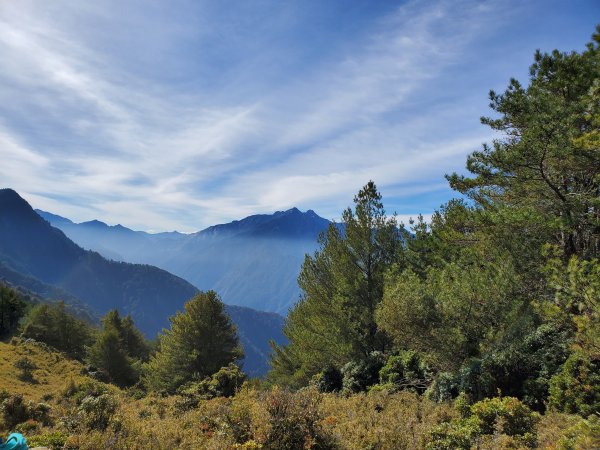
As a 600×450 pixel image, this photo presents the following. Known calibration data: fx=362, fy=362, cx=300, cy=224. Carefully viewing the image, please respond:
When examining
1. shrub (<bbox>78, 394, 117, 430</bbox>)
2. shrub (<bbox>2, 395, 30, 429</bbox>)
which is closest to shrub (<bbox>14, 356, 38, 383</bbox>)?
shrub (<bbox>2, 395, 30, 429</bbox>)

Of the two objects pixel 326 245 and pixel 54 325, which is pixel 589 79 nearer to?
pixel 326 245

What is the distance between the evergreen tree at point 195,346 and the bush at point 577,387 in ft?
87.7

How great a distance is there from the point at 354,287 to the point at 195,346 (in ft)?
56.8

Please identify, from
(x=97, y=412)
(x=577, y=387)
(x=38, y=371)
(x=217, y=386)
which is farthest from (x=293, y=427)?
(x=38, y=371)

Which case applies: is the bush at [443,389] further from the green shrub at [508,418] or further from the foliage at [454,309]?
the green shrub at [508,418]

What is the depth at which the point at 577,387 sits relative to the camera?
9445mm

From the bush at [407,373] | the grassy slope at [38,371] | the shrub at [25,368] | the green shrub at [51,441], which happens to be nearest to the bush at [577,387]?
the bush at [407,373]

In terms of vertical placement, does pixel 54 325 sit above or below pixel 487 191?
below

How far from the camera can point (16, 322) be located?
233 feet

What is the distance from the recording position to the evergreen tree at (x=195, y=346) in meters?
31.5

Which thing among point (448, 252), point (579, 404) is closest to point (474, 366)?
point (579, 404)

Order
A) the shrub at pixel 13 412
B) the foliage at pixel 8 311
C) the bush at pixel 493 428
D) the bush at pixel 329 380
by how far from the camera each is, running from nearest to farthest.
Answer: the bush at pixel 493 428 < the shrub at pixel 13 412 < the bush at pixel 329 380 < the foliage at pixel 8 311

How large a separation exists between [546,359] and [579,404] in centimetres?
208

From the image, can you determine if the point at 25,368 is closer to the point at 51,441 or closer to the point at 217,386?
the point at 217,386
